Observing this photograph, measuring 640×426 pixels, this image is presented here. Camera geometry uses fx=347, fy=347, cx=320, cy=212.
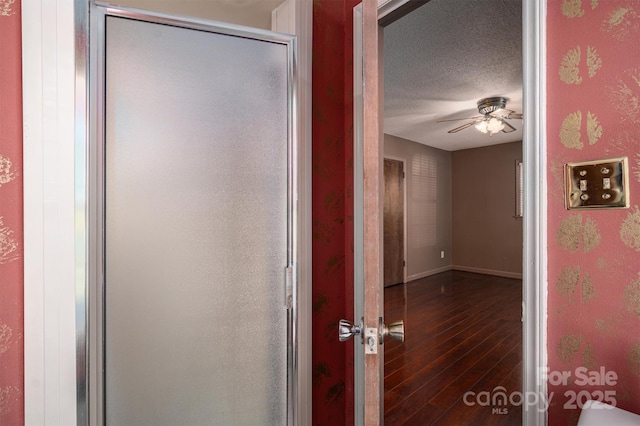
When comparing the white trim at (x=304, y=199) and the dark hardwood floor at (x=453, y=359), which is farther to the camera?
the dark hardwood floor at (x=453, y=359)

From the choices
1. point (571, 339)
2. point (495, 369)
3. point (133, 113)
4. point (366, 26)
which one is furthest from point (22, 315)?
point (495, 369)

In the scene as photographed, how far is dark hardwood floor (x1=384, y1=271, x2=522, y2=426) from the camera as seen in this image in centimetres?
224

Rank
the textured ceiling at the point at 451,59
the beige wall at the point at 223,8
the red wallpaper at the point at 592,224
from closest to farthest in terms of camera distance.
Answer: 1. the red wallpaper at the point at 592,224
2. the beige wall at the point at 223,8
3. the textured ceiling at the point at 451,59

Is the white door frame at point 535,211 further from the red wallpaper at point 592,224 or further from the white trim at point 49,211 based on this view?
the white trim at point 49,211

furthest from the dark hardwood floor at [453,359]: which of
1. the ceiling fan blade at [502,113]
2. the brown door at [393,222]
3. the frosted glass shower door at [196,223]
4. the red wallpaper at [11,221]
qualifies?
the ceiling fan blade at [502,113]

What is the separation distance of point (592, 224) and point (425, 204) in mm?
5806

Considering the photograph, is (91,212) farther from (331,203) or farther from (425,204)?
(425,204)

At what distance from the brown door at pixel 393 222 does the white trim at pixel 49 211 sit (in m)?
4.87

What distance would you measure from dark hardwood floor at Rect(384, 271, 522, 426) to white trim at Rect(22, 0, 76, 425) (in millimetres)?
1810

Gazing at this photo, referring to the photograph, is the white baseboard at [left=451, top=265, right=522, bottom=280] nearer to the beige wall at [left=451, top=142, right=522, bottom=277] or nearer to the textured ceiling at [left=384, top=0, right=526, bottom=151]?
the beige wall at [left=451, top=142, right=522, bottom=277]

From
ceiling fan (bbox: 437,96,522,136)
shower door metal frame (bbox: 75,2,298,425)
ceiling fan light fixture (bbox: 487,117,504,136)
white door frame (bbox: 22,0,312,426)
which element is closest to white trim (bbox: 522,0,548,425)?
shower door metal frame (bbox: 75,2,298,425)

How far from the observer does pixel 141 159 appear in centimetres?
114

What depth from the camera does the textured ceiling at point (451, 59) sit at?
239cm

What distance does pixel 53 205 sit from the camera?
1.05 m
